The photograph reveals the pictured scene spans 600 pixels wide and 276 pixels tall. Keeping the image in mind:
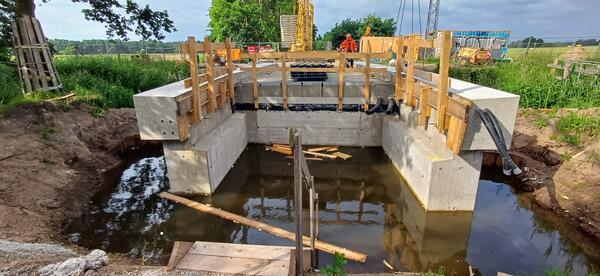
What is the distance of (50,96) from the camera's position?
1030 cm

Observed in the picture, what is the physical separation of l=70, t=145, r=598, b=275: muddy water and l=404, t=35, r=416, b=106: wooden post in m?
2.12

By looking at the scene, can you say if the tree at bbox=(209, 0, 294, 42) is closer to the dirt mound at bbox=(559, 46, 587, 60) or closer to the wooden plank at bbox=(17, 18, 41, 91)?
the wooden plank at bbox=(17, 18, 41, 91)

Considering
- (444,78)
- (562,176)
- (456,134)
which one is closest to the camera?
(456,134)

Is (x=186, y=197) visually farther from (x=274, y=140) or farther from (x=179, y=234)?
(x=274, y=140)

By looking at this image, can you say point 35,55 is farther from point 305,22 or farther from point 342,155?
point 305,22

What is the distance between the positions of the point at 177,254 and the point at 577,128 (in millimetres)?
10188

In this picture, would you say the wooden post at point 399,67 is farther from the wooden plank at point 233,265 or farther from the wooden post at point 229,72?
the wooden plank at point 233,265

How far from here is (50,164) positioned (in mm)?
7547

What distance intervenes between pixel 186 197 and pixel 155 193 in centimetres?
87

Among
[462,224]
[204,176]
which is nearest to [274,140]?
[204,176]

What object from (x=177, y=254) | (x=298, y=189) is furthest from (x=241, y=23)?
(x=298, y=189)

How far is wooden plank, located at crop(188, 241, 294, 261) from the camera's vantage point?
3.87 metres

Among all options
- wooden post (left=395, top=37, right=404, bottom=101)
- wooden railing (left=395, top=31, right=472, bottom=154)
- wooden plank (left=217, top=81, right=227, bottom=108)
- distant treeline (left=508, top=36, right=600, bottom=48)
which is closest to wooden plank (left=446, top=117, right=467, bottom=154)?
wooden railing (left=395, top=31, right=472, bottom=154)

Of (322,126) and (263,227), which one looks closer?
(263,227)
